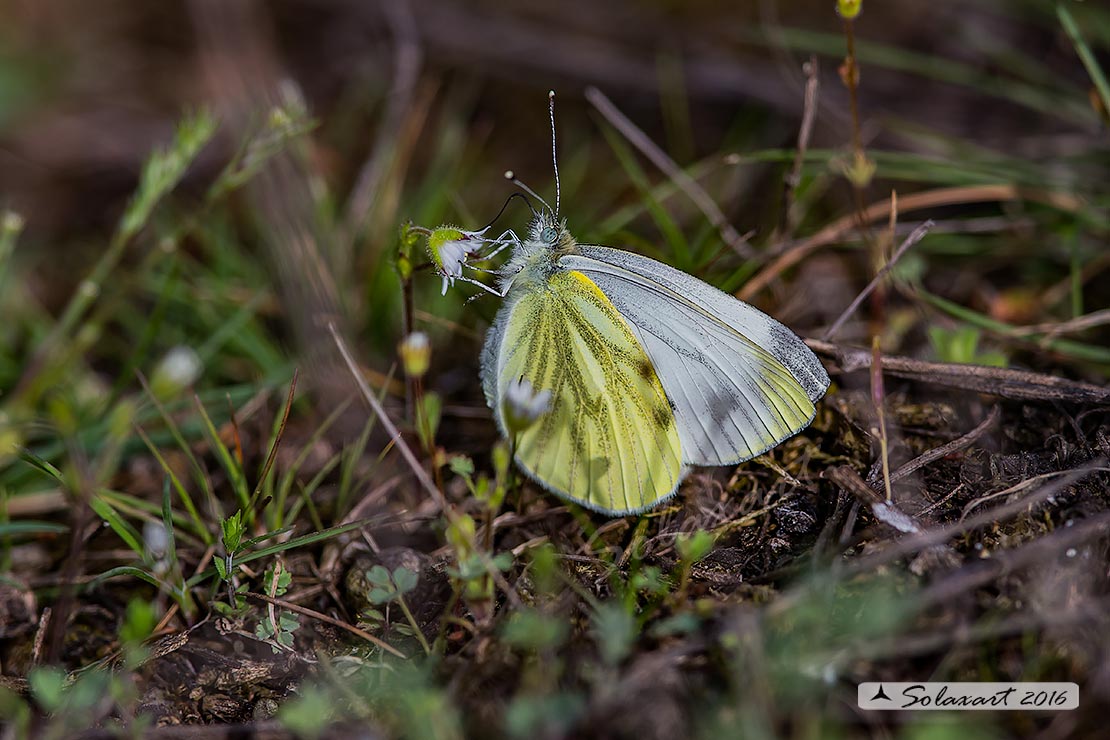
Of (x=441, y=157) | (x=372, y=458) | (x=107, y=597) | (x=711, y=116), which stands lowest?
(x=107, y=597)

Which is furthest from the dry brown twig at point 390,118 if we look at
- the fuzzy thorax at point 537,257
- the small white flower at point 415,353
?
the small white flower at point 415,353

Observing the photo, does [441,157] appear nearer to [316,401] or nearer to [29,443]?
[316,401]

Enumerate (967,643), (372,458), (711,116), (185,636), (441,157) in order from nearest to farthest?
(967,643) → (185,636) → (372,458) → (441,157) → (711,116)

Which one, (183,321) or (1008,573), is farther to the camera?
(183,321)

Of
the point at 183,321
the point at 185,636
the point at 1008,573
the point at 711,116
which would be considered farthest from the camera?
the point at 711,116

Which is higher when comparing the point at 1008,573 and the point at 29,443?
the point at 1008,573

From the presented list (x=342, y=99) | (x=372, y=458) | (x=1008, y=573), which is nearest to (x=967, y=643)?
(x=1008, y=573)
